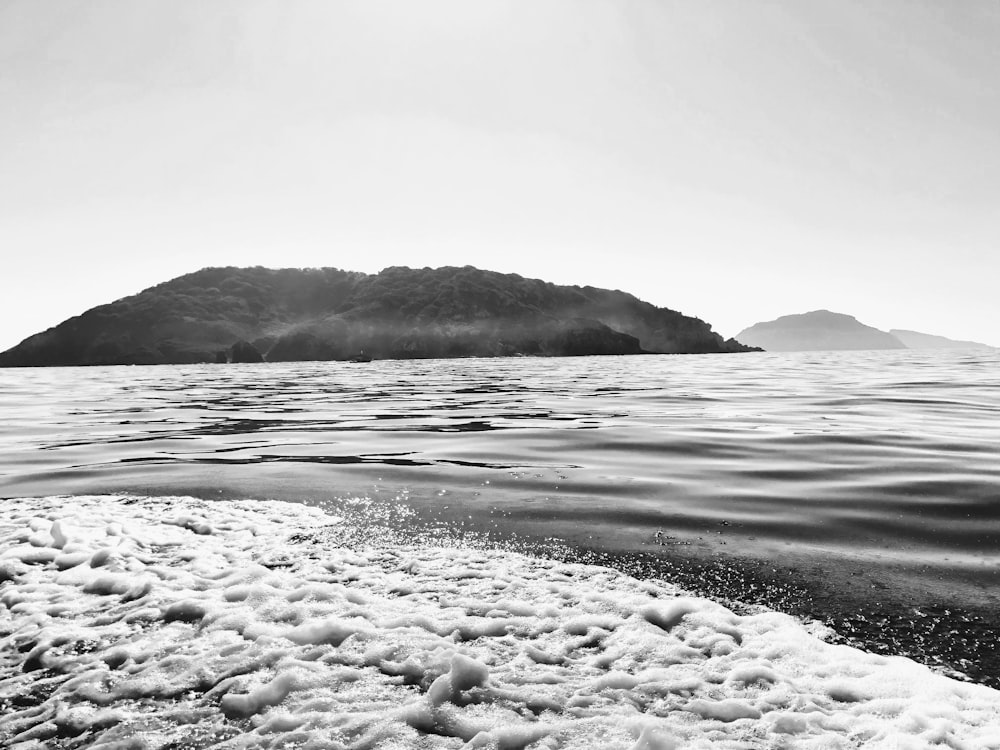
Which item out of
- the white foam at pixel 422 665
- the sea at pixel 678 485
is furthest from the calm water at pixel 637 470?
the white foam at pixel 422 665

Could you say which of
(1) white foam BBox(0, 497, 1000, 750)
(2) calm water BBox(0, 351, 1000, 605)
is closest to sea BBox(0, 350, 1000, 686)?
(2) calm water BBox(0, 351, 1000, 605)

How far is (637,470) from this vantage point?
9578 millimetres

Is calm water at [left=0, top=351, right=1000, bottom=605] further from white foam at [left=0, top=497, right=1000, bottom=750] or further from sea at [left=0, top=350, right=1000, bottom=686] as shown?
white foam at [left=0, top=497, right=1000, bottom=750]

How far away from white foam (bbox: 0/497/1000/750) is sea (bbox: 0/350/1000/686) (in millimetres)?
689

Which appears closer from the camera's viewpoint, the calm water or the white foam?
the white foam

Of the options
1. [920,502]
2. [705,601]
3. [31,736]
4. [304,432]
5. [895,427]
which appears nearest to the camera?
[31,736]

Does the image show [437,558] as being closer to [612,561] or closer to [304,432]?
[612,561]

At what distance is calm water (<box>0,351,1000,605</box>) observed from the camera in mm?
5957

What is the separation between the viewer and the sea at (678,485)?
4.69 metres

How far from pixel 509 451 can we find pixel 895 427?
30.0 ft

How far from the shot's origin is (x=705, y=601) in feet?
14.5

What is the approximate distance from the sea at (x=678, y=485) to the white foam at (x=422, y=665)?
689 mm

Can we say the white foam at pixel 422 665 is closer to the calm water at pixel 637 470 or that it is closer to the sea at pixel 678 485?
the sea at pixel 678 485

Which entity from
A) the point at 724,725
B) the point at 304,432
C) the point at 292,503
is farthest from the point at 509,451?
the point at 724,725
